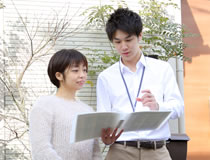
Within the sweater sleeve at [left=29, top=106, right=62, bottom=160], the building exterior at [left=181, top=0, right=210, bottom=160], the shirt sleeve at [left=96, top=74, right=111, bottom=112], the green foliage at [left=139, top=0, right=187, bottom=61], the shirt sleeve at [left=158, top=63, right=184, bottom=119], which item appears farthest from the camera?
the building exterior at [left=181, top=0, right=210, bottom=160]

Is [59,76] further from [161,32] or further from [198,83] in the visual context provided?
[198,83]

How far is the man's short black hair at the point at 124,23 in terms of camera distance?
2.58 metres

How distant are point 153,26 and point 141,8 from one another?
0.38 m

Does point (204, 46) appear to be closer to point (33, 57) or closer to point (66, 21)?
point (66, 21)

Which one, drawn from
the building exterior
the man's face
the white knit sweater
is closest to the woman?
the white knit sweater

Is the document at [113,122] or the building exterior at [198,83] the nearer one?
the document at [113,122]

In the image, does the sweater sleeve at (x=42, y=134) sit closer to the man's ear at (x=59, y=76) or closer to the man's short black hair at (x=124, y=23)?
the man's ear at (x=59, y=76)

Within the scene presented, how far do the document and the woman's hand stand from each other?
3 centimetres

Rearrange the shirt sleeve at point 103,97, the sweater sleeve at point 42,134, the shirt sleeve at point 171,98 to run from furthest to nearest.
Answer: the shirt sleeve at point 103,97 → the shirt sleeve at point 171,98 → the sweater sleeve at point 42,134

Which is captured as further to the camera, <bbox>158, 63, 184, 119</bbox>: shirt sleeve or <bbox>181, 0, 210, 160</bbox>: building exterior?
<bbox>181, 0, 210, 160</bbox>: building exterior

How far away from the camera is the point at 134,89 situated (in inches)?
98.8

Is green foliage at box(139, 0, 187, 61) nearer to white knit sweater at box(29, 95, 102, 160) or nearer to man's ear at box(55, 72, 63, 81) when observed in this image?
man's ear at box(55, 72, 63, 81)

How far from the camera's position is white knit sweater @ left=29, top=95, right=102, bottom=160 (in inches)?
86.3

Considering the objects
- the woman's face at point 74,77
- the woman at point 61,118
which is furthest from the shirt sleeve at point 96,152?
the woman's face at point 74,77
